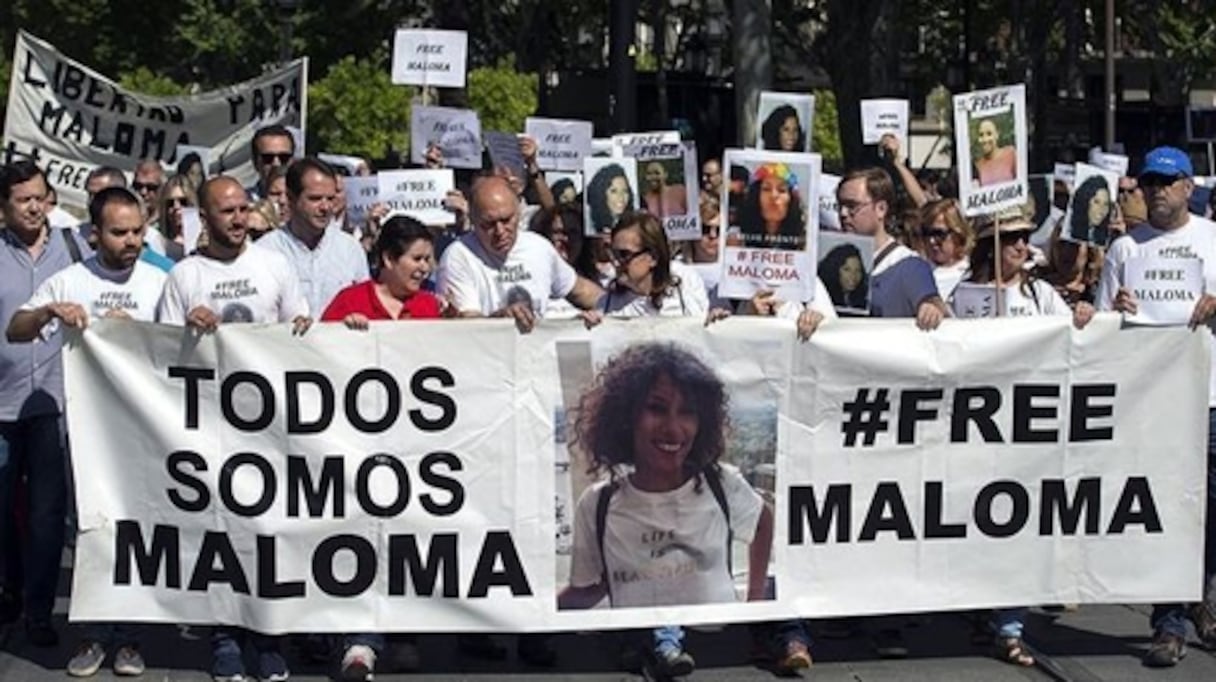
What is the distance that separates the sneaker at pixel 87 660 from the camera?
8.93m

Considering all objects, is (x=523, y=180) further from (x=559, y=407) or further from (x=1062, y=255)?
(x=559, y=407)

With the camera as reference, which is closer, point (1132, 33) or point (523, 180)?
point (523, 180)

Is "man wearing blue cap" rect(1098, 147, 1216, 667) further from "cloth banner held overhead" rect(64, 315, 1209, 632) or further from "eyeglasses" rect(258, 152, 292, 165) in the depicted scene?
"eyeglasses" rect(258, 152, 292, 165)

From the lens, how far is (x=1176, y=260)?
9352 millimetres

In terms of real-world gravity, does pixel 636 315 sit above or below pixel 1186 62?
below

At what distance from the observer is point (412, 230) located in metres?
8.91

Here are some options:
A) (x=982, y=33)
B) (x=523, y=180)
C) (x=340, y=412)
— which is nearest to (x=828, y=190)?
(x=523, y=180)

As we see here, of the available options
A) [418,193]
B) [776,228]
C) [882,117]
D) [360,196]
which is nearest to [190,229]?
[418,193]

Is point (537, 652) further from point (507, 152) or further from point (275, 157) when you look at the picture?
point (507, 152)

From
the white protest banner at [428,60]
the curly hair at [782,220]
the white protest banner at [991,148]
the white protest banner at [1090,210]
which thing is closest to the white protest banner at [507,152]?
the white protest banner at [428,60]

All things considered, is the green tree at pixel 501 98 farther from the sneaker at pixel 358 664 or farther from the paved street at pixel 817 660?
the sneaker at pixel 358 664

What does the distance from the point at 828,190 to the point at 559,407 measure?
4.52 m

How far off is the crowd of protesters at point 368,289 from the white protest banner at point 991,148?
0.40 feet

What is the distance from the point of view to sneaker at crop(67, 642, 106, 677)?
893cm
